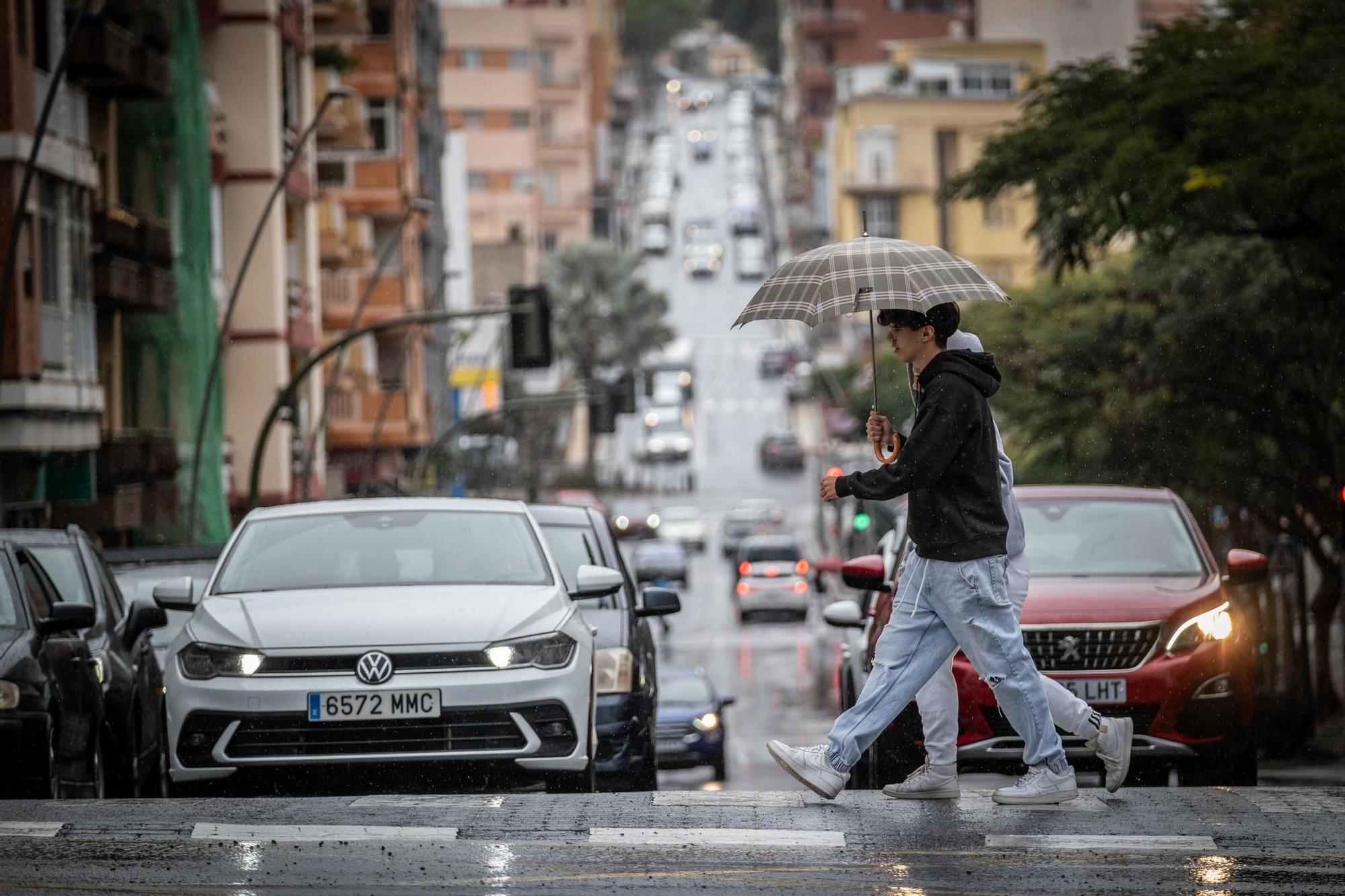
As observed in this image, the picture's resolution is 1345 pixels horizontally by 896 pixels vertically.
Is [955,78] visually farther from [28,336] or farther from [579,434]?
[28,336]

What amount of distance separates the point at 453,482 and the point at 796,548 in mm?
13098

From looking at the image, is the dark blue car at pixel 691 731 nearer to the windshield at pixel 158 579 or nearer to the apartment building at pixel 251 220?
the windshield at pixel 158 579

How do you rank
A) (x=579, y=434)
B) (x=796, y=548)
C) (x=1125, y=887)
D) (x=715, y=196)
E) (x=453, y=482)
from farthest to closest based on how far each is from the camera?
(x=715, y=196) → (x=579, y=434) → (x=453, y=482) → (x=796, y=548) → (x=1125, y=887)

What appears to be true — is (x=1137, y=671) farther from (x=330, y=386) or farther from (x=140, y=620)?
(x=330, y=386)

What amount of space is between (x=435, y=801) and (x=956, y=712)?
1.94 meters

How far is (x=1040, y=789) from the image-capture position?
26.5 ft

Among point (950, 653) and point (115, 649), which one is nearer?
point (950, 653)

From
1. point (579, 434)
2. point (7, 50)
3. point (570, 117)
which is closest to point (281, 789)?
point (7, 50)

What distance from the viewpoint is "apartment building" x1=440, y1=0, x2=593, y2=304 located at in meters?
129

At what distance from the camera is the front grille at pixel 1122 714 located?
10.3 metres

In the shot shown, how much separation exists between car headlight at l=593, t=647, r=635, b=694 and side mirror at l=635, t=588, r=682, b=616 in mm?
267

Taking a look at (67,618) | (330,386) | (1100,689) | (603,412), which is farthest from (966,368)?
(603,412)

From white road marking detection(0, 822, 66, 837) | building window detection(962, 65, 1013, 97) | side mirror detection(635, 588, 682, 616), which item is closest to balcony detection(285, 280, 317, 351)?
side mirror detection(635, 588, 682, 616)

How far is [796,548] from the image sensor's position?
5722cm
